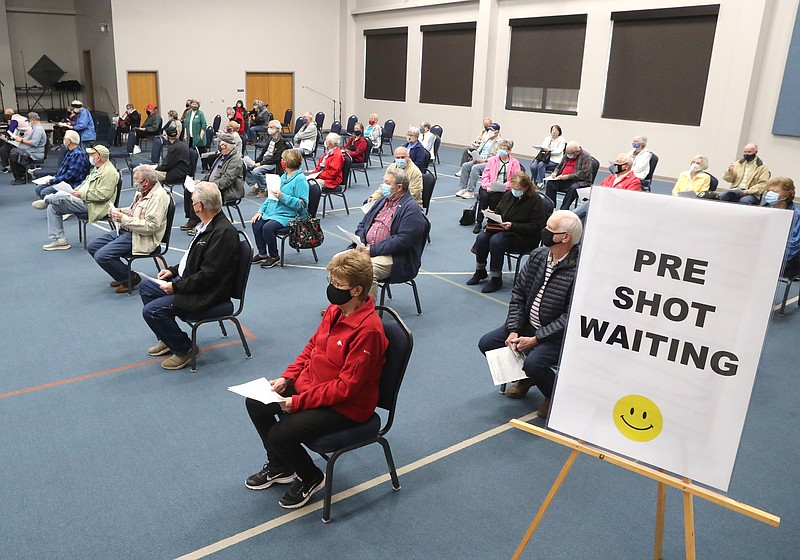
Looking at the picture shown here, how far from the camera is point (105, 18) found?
692 inches

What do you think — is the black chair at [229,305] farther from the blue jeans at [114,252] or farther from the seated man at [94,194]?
the seated man at [94,194]

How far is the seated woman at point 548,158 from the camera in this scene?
11266mm

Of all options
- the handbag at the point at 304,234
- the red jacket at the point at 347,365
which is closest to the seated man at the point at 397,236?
the handbag at the point at 304,234

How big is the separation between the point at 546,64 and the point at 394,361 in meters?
14.3

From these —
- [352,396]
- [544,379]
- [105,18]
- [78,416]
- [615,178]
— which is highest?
[105,18]

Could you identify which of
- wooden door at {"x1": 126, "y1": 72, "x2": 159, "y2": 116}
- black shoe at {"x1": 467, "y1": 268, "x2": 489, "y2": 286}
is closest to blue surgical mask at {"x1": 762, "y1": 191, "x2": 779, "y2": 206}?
black shoe at {"x1": 467, "y1": 268, "x2": 489, "y2": 286}

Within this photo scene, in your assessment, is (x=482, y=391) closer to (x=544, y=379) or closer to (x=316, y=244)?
(x=544, y=379)

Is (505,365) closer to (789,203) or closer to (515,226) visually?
(515,226)

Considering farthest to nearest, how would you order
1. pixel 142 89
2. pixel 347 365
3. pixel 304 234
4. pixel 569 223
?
pixel 142 89 < pixel 304 234 < pixel 569 223 < pixel 347 365

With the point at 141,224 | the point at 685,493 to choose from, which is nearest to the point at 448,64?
the point at 141,224

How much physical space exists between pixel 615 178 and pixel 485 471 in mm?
5557

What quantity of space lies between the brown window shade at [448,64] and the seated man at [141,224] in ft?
44.7

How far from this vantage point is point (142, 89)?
1798 centimetres

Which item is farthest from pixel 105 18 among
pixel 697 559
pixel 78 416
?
pixel 697 559
